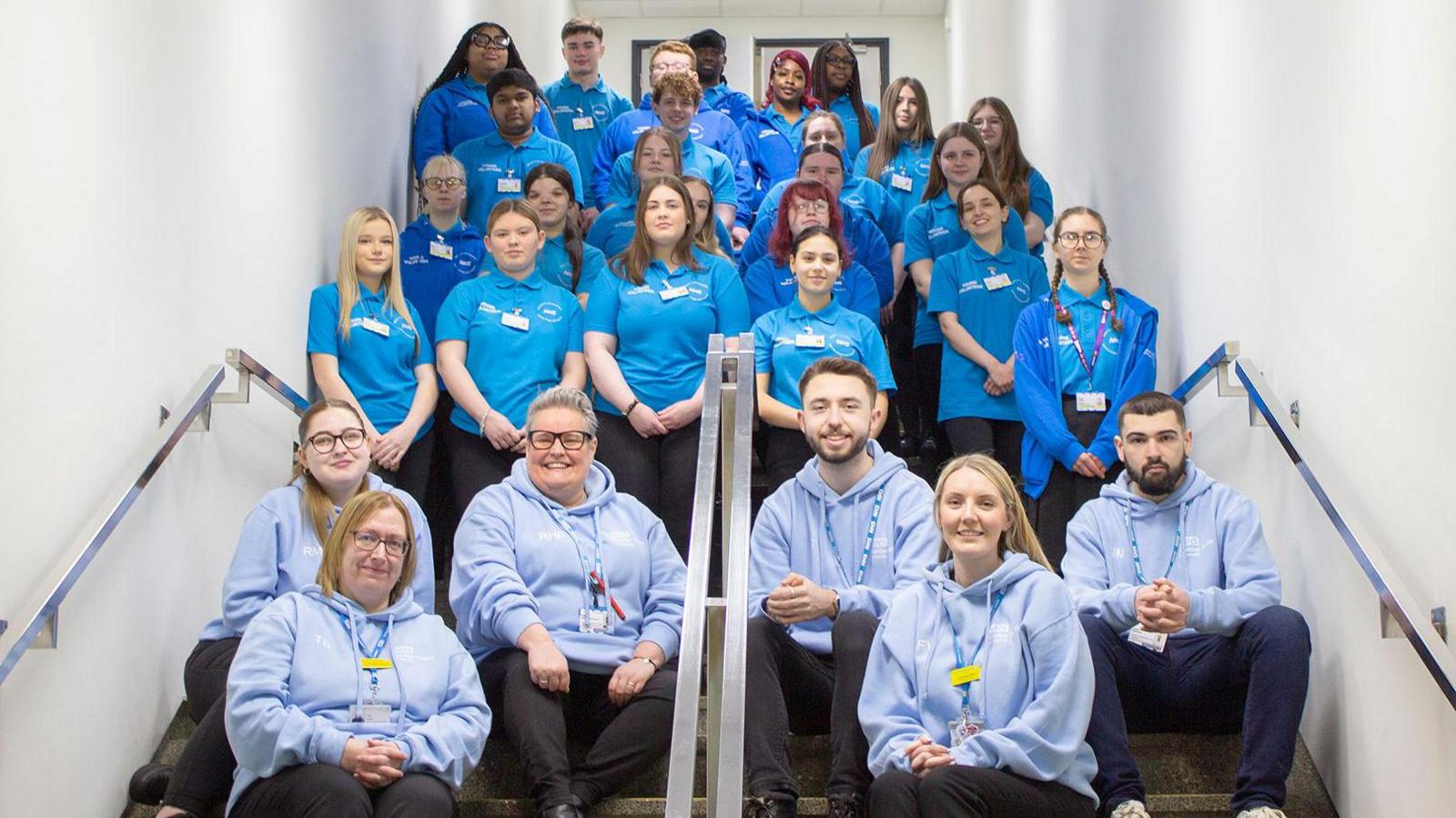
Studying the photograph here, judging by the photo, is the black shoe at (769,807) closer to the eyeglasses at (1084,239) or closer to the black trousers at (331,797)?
the black trousers at (331,797)

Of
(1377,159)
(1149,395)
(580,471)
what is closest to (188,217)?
(580,471)

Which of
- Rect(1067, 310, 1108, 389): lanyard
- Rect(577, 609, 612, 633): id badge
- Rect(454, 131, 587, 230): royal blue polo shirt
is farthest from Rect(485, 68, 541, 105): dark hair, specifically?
Rect(577, 609, 612, 633): id badge

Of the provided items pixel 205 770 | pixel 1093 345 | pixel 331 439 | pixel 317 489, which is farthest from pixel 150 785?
pixel 1093 345

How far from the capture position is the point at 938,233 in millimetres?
6316

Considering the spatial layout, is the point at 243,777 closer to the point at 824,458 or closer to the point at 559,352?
the point at 824,458

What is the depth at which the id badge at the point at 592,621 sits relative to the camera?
402cm

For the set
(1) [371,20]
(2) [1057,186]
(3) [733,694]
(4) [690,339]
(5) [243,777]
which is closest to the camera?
(3) [733,694]

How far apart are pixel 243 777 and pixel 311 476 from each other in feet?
3.31

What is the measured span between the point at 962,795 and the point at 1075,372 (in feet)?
7.46

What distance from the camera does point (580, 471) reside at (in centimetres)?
427

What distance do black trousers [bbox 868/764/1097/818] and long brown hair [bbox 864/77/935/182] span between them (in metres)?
4.27

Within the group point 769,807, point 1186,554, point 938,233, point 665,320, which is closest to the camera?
point 769,807

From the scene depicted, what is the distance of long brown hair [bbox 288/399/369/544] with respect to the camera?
13.4 ft

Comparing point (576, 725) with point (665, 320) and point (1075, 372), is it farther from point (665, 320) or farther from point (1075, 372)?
point (1075, 372)
